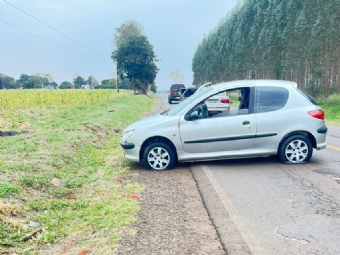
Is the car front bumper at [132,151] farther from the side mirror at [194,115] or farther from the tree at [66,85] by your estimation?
the tree at [66,85]

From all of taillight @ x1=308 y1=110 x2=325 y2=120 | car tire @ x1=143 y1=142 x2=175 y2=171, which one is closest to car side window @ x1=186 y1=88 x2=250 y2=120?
car tire @ x1=143 y1=142 x2=175 y2=171

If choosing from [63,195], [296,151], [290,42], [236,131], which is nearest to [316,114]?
[296,151]

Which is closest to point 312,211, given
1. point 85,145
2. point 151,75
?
point 85,145

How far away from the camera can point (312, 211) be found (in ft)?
14.6

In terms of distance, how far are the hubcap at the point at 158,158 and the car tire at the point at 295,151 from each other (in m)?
2.44

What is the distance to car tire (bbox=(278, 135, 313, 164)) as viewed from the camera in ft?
22.9

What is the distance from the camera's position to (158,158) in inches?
269

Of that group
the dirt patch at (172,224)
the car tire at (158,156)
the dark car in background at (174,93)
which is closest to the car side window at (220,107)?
the car tire at (158,156)

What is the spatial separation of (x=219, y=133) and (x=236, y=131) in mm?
362

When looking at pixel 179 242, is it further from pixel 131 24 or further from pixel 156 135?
pixel 131 24

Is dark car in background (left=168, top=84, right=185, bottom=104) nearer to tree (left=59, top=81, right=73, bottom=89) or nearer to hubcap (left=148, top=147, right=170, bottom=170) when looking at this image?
hubcap (left=148, top=147, right=170, bottom=170)

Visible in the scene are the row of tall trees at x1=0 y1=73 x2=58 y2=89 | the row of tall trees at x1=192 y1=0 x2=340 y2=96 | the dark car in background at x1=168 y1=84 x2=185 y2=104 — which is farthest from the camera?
the row of tall trees at x1=0 y1=73 x2=58 y2=89

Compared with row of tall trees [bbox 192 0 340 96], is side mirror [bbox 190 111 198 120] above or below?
below

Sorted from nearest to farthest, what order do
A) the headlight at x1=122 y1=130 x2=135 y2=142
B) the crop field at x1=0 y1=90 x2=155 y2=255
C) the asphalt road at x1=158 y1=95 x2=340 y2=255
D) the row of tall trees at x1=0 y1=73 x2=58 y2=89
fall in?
the asphalt road at x1=158 y1=95 x2=340 y2=255 < the crop field at x1=0 y1=90 x2=155 y2=255 < the headlight at x1=122 y1=130 x2=135 y2=142 < the row of tall trees at x1=0 y1=73 x2=58 y2=89
